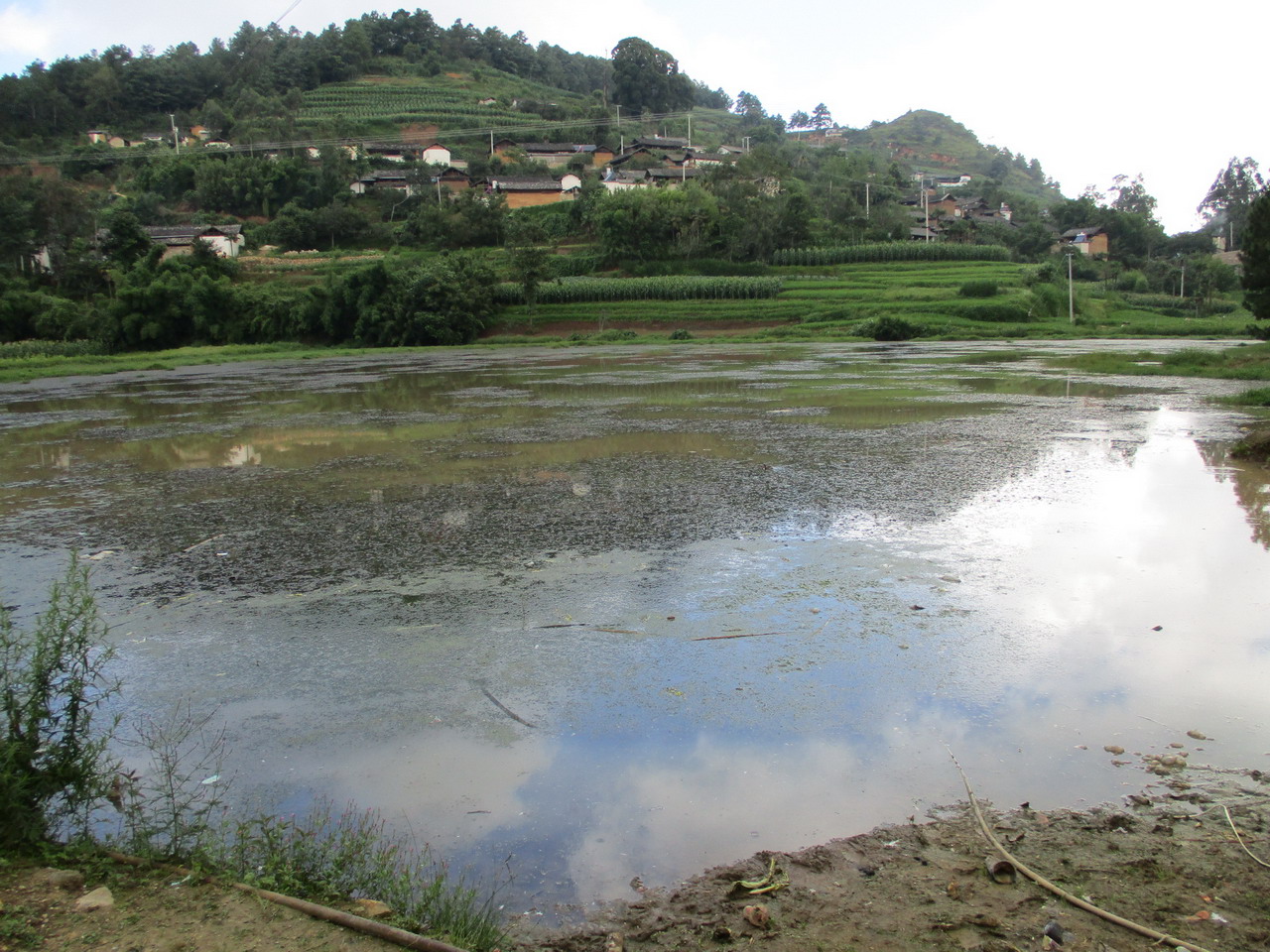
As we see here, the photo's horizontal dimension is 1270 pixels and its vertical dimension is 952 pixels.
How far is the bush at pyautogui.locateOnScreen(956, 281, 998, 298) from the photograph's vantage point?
167 feet

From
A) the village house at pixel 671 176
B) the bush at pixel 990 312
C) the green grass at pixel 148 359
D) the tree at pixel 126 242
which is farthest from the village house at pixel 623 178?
the bush at pixel 990 312

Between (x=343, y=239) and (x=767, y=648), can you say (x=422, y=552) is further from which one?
(x=343, y=239)

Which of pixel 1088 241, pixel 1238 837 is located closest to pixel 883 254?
pixel 1088 241

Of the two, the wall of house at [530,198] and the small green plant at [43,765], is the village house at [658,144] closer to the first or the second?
the wall of house at [530,198]

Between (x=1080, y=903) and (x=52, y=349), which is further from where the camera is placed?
(x=52, y=349)

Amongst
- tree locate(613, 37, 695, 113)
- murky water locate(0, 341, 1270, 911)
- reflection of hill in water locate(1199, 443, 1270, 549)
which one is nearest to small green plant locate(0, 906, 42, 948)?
murky water locate(0, 341, 1270, 911)

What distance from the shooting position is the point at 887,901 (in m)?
3.27

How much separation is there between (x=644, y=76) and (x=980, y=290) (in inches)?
3736

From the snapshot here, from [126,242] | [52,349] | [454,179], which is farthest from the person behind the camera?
[454,179]

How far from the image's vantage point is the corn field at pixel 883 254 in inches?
2495

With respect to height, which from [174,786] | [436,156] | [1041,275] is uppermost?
[436,156]

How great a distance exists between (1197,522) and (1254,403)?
34.9ft

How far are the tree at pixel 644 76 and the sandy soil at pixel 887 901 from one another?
457 ft

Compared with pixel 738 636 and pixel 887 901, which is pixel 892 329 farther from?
pixel 887 901
